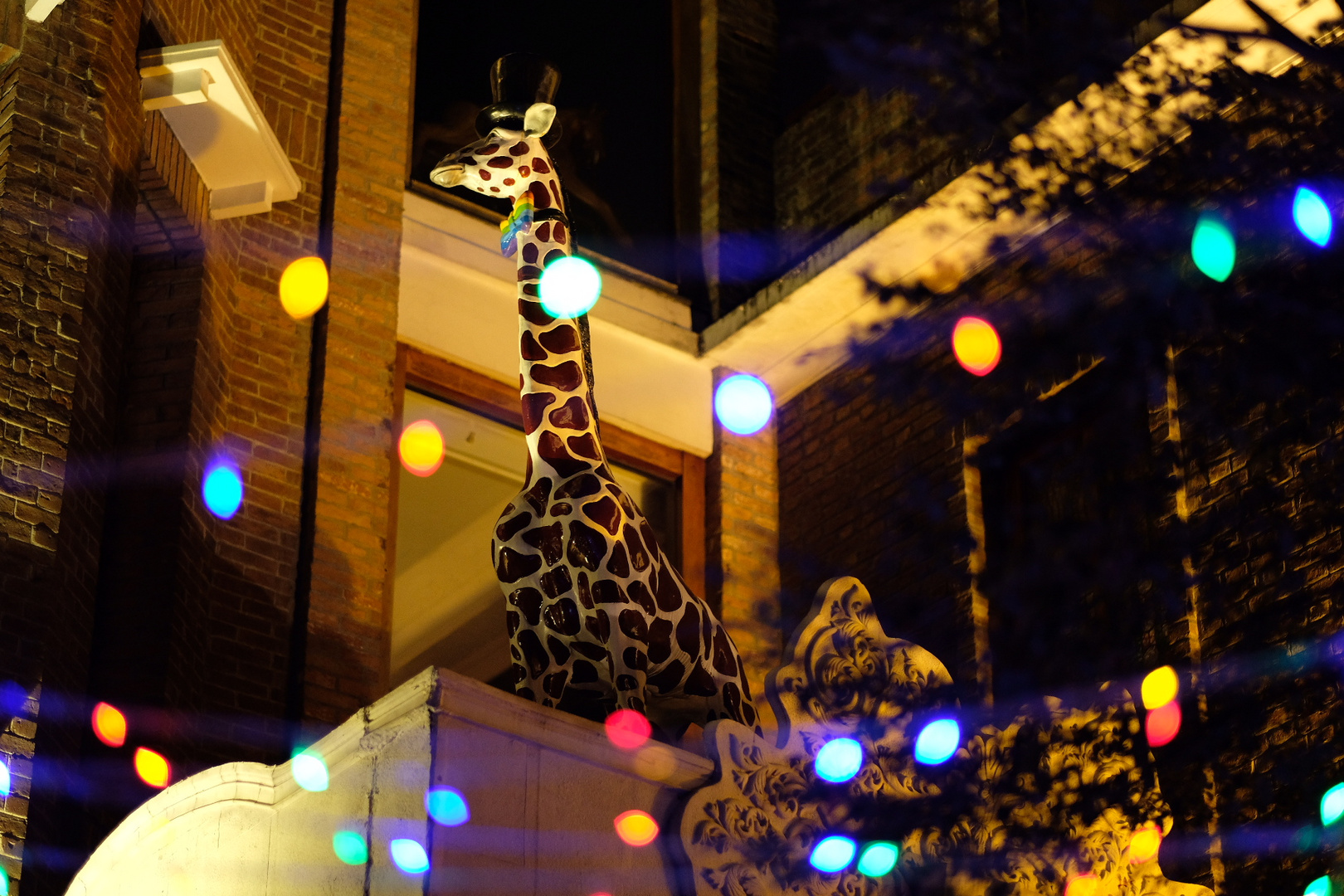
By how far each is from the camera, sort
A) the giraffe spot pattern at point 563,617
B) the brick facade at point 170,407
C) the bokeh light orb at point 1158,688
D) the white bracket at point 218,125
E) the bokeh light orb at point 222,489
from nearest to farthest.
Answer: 1. the giraffe spot pattern at point 563,617
2. the bokeh light orb at point 1158,688
3. the brick facade at point 170,407
4. the white bracket at point 218,125
5. the bokeh light orb at point 222,489

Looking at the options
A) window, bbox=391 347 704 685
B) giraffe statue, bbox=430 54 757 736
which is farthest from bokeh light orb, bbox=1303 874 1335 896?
window, bbox=391 347 704 685

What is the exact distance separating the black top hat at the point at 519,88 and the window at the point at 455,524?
317cm

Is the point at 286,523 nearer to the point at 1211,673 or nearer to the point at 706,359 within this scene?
the point at 706,359

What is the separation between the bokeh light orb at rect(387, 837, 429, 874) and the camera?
4.55 m

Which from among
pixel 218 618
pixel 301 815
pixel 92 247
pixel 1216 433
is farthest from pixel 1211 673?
pixel 92 247

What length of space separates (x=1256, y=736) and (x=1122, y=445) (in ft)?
3.37

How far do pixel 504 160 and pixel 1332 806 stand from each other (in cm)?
364

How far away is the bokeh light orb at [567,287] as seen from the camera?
632 cm

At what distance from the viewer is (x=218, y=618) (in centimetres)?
784

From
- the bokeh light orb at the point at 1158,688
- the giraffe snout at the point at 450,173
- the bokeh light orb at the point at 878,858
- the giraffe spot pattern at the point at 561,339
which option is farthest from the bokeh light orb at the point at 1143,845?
the giraffe snout at the point at 450,173

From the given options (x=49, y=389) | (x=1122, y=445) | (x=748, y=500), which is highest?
(x=748, y=500)

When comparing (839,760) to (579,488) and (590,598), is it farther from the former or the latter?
(579,488)

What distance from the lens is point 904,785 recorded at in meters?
5.64

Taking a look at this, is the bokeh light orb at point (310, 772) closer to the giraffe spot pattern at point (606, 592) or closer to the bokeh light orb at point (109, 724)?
the giraffe spot pattern at point (606, 592)
